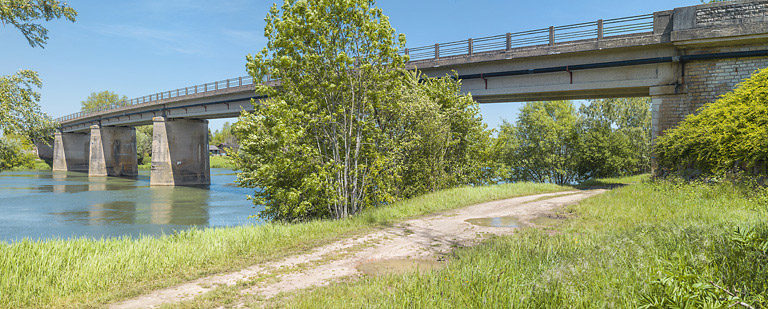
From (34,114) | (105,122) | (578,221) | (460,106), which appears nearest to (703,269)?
(578,221)

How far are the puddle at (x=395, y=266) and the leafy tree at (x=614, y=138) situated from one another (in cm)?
3071

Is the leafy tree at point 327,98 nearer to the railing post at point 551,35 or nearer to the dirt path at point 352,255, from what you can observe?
the dirt path at point 352,255

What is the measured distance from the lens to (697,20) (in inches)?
667

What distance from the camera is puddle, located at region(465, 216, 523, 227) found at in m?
9.85

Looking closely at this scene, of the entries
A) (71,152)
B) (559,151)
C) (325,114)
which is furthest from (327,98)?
(71,152)

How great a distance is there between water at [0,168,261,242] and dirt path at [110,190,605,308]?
24.3ft

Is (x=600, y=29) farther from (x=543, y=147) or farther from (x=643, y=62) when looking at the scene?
(x=543, y=147)

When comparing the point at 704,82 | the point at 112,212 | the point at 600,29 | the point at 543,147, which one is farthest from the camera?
the point at 543,147

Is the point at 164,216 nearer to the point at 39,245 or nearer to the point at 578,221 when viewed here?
the point at 39,245

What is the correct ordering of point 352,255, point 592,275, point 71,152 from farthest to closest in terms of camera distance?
1. point 71,152
2. point 352,255
3. point 592,275

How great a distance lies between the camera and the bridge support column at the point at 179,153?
160 ft

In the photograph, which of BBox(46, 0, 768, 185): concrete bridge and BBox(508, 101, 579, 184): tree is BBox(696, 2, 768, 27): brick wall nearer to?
BBox(46, 0, 768, 185): concrete bridge

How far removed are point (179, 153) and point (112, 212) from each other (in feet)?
79.6

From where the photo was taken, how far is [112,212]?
27.2 m
